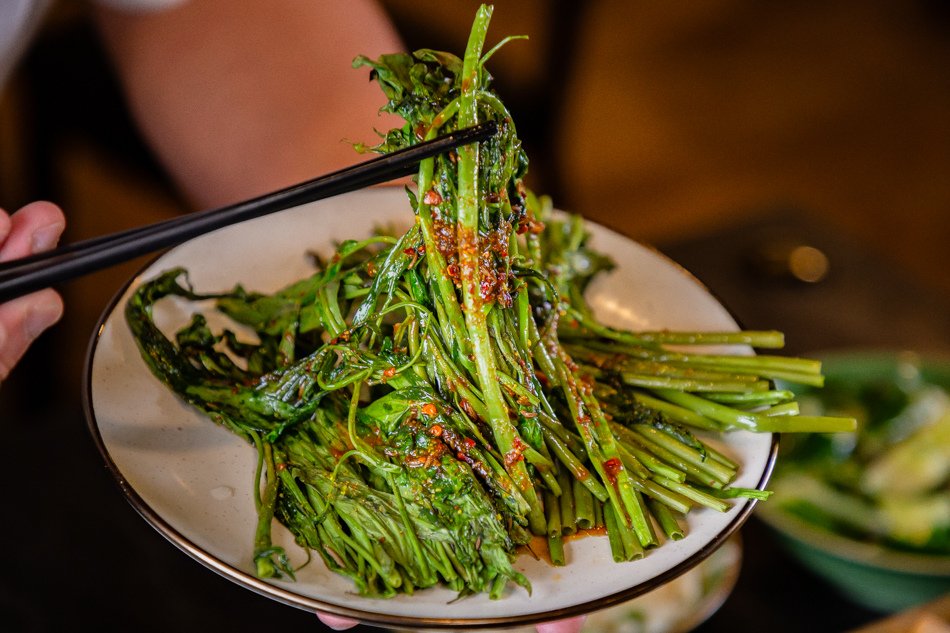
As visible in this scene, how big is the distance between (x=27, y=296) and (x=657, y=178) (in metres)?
4.51

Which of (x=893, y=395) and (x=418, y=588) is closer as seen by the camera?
(x=418, y=588)

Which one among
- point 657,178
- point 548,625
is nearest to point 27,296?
point 548,625

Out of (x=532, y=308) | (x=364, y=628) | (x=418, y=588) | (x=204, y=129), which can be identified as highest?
(x=204, y=129)

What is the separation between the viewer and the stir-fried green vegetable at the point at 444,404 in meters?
1.13

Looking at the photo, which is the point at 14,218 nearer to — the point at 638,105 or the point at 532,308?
the point at 532,308

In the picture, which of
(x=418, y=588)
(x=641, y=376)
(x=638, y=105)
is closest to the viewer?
(x=418, y=588)

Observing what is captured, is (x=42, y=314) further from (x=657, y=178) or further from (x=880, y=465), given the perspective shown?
(x=657, y=178)

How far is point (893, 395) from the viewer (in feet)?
7.82

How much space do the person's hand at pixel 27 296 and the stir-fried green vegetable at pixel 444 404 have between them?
0.16m

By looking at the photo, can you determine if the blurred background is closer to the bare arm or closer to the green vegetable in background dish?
the green vegetable in background dish

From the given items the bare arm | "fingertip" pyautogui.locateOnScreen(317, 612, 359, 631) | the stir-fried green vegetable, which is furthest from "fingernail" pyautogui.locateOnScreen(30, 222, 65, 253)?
the bare arm

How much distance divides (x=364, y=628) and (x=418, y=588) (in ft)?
2.23

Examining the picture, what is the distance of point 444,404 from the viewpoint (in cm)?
119

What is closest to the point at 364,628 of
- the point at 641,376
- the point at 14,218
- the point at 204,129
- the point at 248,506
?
the point at 248,506
